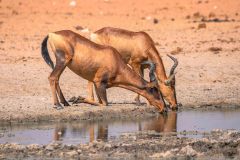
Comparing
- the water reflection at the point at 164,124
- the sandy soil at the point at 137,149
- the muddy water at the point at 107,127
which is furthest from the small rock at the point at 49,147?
the water reflection at the point at 164,124

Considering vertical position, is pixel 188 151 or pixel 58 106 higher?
pixel 58 106

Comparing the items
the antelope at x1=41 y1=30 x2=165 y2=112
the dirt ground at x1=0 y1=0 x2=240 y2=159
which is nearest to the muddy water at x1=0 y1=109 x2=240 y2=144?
the dirt ground at x1=0 y1=0 x2=240 y2=159

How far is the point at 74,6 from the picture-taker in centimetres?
3381

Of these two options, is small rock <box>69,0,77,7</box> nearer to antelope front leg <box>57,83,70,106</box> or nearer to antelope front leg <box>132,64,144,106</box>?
antelope front leg <box>132,64,144,106</box>

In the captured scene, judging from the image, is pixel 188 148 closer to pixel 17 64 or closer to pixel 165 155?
pixel 165 155

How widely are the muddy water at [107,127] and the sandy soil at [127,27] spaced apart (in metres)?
0.56

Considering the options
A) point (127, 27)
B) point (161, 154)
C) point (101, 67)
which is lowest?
point (161, 154)

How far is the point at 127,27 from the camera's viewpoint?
2920 cm

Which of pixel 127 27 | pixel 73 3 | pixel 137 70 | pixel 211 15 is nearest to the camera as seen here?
pixel 137 70

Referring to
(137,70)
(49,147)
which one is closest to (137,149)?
(49,147)

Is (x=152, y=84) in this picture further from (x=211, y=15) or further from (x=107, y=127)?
(x=211, y=15)

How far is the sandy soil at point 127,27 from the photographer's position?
1777cm

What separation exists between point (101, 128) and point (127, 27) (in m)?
14.3

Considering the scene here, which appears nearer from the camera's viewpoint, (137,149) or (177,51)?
(137,149)
